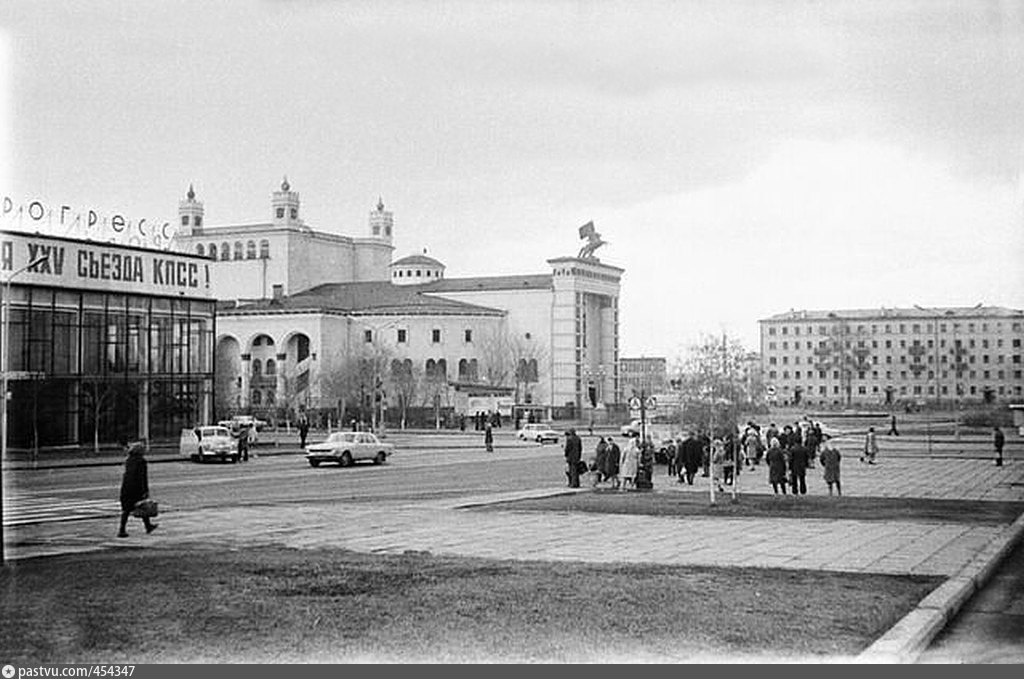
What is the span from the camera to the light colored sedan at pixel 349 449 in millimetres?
13109

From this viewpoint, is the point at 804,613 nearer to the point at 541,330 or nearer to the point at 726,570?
the point at 726,570

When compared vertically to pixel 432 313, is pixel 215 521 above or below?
below

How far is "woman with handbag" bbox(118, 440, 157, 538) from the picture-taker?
7699mm

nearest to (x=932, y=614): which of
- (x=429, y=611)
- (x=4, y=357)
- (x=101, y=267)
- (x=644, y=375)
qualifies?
(x=429, y=611)

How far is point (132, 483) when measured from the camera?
7.71 m

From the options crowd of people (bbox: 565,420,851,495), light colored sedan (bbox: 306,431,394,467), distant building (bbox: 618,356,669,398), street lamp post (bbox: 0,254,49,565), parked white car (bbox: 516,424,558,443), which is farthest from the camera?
parked white car (bbox: 516,424,558,443)

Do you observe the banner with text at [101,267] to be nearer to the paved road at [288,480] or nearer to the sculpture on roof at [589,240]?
the paved road at [288,480]

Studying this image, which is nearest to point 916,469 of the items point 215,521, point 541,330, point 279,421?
point 541,330

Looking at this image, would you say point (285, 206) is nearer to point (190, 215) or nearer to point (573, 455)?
point (190, 215)

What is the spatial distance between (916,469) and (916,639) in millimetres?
12957

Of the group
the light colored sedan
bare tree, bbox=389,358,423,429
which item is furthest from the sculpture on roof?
the light colored sedan

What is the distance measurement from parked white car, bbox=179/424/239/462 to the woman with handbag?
94 centimetres

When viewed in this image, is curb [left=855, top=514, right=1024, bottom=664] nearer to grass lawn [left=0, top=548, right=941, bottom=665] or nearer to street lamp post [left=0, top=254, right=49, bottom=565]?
grass lawn [left=0, top=548, right=941, bottom=665]
